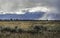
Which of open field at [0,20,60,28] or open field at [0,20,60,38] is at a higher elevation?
open field at [0,20,60,28]

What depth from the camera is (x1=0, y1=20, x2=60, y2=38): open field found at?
822 millimetres

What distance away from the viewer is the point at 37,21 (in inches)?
32.8

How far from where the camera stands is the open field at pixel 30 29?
822 mm

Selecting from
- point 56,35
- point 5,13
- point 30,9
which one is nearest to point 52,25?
point 56,35

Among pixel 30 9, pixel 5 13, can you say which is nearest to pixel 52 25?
pixel 30 9

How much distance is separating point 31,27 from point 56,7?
194 millimetres

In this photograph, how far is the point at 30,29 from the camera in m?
0.83

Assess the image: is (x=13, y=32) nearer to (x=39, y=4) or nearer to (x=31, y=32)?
(x=31, y=32)

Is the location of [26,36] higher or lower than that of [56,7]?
lower

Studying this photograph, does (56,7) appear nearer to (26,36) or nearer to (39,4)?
(39,4)

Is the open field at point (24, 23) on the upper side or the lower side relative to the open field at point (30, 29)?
upper

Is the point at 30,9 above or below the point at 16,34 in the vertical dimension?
above

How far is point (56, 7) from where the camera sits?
0.89 m

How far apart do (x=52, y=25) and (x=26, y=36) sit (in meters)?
0.15
